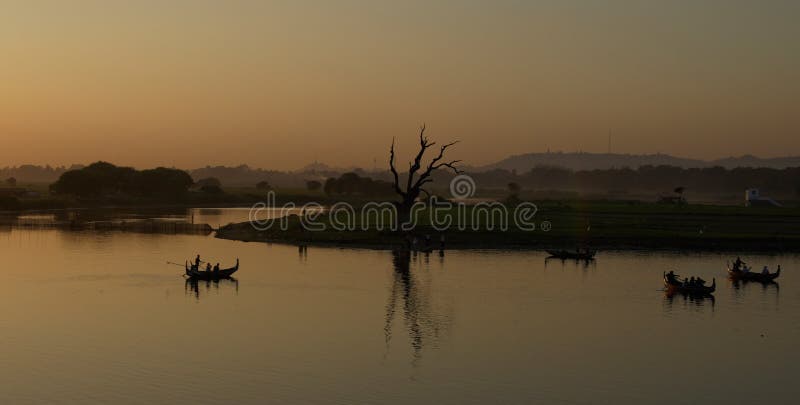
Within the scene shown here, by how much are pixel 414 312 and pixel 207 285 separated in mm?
17575

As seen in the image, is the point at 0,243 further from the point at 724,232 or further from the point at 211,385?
the point at 724,232

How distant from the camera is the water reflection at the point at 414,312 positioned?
40278mm

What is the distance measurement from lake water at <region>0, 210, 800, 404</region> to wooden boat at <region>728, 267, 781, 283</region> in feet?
2.99

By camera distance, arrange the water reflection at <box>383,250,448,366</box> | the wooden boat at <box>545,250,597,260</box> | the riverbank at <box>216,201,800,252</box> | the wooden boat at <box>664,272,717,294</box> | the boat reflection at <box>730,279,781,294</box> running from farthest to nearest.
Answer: the riverbank at <box>216,201,800,252</box> < the wooden boat at <box>545,250,597,260</box> < the boat reflection at <box>730,279,781,294</box> < the wooden boat at <box>664,272,717,294</box> < the water reflection at <box>383,250,448,366</box>

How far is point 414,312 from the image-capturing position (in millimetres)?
48000

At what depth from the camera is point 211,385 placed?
31266mm

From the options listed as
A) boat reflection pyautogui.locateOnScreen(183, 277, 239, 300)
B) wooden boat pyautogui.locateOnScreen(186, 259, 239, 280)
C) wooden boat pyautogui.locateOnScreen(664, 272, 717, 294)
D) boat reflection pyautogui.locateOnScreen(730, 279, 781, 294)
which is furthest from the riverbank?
wooden boat pyautogui.locateOnScreen(664, 272, 717, 294)

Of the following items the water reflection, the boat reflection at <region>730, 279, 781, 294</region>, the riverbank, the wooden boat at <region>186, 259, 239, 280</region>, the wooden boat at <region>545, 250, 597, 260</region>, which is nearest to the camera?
the water reflection

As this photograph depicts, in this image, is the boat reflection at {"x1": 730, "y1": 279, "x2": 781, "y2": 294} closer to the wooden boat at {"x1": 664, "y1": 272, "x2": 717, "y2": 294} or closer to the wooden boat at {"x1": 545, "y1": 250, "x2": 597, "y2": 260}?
the wooden boat at {"x1": 664, "y1": 272, "x2": 717, "y2": 294}

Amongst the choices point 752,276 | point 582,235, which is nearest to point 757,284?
point 752,276

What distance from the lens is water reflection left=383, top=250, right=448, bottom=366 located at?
132 ft

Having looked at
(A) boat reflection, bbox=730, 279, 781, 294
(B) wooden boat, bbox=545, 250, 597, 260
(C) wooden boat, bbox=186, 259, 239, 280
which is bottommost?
(A) boat reflection, bbox=730, 279, 781, 294

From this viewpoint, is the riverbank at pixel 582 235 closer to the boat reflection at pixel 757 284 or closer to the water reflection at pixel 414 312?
the water reflection at pixel 414 312

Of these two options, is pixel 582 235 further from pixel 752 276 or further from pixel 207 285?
pixel 207 285
